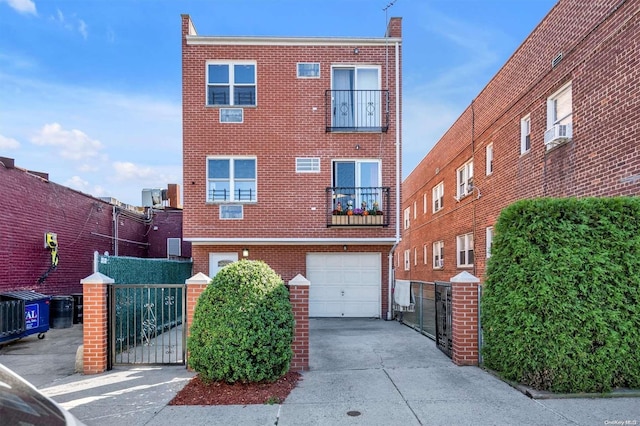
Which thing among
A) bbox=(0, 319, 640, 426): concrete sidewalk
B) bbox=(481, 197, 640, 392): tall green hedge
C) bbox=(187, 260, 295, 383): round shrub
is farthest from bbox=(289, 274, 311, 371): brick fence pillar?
bbox=(481, 197, 640, 392): tall green hedge

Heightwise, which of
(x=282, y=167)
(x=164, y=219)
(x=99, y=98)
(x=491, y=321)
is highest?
(x=99, y=98)

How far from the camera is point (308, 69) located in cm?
1220

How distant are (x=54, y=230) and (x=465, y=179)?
567 inches

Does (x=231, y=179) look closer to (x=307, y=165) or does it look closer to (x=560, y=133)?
(x=307, y=165)

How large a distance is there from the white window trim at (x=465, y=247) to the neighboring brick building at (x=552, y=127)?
4 cm

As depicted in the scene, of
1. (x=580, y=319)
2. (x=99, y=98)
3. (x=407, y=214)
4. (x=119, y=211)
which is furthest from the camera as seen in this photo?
(x=407, y=214)

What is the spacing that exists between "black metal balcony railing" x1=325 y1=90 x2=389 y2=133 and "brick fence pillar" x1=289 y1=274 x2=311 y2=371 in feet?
22.7

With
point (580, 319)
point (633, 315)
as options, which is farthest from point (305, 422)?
point (633, 315)

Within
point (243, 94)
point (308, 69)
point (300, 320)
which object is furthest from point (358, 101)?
point (300, 320)

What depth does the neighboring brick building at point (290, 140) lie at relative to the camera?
12.0m

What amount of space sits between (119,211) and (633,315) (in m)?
16.6

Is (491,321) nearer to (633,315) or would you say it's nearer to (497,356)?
(497,356)

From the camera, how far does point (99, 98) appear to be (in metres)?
11.9

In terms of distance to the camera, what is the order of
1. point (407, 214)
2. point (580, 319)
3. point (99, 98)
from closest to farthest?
point (580, 319)
point (99, 98)
point (407, 214)
